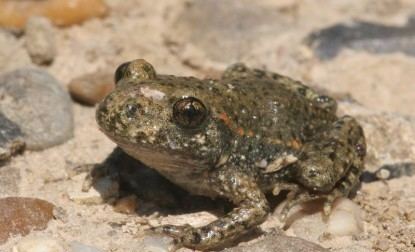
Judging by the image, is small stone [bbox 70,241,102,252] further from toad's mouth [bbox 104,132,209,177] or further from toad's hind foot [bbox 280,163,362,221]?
toad's hind foot [bbox 280,163,362,221]

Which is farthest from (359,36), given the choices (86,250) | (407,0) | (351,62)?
(86,250)

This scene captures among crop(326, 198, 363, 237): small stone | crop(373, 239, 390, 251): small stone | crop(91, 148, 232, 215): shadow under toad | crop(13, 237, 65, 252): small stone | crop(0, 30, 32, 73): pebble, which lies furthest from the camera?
crop(0, 30, 32, 73): pebble

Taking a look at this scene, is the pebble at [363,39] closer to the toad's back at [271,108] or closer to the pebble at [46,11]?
the toad's back at [271,108]

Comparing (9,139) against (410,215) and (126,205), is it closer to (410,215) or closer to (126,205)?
(126,205)

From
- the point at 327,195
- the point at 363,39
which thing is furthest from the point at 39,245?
the point at 363,39

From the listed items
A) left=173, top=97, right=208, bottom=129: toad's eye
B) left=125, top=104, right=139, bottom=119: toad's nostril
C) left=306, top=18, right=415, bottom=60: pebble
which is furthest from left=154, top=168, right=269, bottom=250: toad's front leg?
left=306, top=18, right=415, bottom=60: pebble

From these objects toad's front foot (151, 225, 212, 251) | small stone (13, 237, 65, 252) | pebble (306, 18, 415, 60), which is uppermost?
pebble (306, 18, 415, 60)
